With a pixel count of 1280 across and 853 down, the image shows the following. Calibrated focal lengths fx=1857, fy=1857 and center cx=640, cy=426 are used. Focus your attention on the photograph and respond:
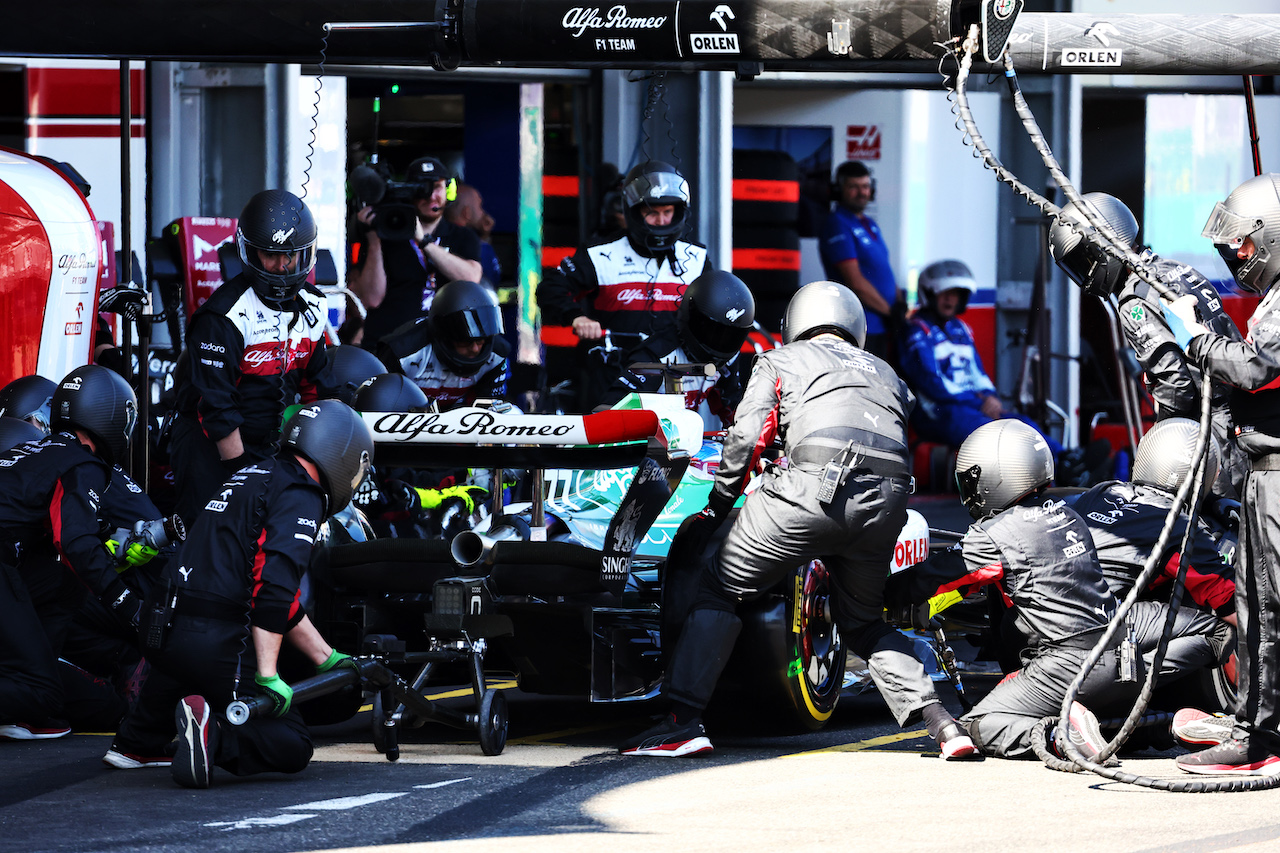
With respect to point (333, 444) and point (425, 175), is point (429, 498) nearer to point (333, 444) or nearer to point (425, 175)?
point (333, 444)

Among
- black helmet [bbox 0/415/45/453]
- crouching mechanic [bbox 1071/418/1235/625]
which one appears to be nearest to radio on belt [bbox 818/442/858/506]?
crouching mechanic [bbox 1071/418/1235/625]

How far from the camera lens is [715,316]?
8.80m

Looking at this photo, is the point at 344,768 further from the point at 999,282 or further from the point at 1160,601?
the point at 999,282

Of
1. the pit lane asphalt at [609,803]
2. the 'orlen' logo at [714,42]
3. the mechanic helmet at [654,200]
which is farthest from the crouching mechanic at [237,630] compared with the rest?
the mechanic helmet at [654,200]

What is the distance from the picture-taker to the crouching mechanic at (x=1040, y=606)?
6.38 meters

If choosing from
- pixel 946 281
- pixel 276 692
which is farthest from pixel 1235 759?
pixel 946 281

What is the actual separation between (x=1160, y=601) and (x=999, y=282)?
8.26m

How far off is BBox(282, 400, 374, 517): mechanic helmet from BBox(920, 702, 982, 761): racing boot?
2123 millimetres

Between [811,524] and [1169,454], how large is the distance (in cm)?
163

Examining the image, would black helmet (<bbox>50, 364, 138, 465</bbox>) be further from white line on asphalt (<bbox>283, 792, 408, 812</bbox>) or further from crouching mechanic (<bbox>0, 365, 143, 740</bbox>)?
white line on asphalt (<bbox>283, 792, 408, 812</bbox>)

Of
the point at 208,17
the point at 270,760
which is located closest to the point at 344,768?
the point at 270,760

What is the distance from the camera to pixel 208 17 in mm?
8242

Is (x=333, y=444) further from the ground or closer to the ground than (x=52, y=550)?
further from the ground

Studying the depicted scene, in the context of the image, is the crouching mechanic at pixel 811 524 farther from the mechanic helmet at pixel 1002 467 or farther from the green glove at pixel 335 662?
the green glove at pixel 335 662
